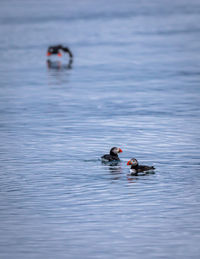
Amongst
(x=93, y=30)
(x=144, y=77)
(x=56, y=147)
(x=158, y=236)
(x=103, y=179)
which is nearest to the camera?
(x=158, y=236)

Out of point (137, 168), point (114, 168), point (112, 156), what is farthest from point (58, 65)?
point (137, 168)

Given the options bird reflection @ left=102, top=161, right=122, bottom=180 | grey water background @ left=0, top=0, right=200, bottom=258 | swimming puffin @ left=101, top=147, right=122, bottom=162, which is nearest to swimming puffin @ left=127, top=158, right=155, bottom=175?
grey water background @ left=0, top=0, right=200, bottom=258

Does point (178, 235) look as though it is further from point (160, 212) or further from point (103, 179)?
point (103, 179)

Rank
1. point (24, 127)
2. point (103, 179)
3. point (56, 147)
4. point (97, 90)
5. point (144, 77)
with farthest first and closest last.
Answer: point (144, 77) < point (97, 90) < point (24, 127) < point (56, 147) < point (103, 179)

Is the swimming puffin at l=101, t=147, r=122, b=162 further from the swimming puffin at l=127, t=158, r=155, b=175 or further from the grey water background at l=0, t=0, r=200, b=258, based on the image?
the swimming puffin at l=127, t=158, r=155, b=175

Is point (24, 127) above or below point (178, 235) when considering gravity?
above

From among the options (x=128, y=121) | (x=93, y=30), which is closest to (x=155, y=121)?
(x=128, y=121)

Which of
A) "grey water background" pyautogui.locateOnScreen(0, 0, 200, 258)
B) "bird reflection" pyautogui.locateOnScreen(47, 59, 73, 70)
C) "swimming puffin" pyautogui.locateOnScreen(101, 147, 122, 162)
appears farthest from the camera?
"bird reflection" pyautogui.locateOnScreen(47, 59, 73, 70)

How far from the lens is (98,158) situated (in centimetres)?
2295

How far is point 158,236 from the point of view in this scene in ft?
52.2

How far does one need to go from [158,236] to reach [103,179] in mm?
4699

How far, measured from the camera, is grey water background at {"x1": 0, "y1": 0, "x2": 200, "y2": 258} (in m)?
15.9

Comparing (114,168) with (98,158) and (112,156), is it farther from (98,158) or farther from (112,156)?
(98,158)

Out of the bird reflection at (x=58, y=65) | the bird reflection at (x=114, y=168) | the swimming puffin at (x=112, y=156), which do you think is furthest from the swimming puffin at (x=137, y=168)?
the bird reflection at (x=58, y=65)
